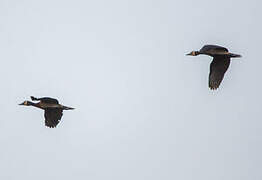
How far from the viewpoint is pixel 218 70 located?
1251 inches

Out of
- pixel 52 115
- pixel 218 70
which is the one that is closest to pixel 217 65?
pixel 218 70

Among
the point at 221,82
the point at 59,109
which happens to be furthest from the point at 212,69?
the point at 59,109

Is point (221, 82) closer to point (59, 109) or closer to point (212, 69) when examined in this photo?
point (212, 69)

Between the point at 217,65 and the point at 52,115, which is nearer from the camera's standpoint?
the point at 217,65

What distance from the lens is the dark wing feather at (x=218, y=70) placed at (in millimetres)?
31688

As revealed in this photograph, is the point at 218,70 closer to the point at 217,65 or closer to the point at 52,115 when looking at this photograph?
the point at 217,65

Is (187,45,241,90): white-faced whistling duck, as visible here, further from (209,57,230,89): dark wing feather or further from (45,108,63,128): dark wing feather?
(45,108,63,128): dark wing feather

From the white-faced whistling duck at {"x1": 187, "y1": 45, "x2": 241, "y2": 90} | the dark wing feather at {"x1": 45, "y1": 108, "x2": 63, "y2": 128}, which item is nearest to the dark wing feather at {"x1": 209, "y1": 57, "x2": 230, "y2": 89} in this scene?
the white-faced whistling duck at {"x1": 187, "y1": 45, "x2": 241, "y2": 90}

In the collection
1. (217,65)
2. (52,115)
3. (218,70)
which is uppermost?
(217,65)

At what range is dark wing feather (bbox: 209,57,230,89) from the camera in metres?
31.7

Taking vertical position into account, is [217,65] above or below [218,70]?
above

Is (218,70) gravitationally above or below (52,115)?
above

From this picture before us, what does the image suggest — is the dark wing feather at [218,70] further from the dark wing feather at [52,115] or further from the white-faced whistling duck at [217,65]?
the dark wing feather at [52,115]

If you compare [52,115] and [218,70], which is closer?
[218,70]
